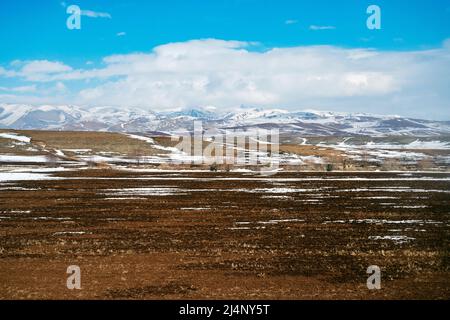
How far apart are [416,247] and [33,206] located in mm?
23619

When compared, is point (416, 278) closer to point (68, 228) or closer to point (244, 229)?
point (244, 229)

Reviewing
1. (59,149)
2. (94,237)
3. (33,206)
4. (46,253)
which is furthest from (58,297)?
(59,149)

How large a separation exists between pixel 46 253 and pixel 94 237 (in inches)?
127

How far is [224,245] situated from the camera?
1934 cm

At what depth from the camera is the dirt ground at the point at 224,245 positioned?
13.6 meters

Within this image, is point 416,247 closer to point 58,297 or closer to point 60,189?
point 58,297

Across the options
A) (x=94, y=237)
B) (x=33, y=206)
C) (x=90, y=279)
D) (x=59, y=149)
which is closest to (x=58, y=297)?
(x=90, y=279)

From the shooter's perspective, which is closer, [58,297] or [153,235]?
[58,297]

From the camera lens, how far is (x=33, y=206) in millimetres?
31000

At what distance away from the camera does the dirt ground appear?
44.6 feet

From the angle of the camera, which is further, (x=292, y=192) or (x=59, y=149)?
(x=59, y=149)

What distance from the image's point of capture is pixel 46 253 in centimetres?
1786
